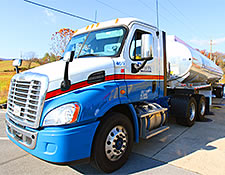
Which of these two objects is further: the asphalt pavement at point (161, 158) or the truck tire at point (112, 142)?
the asphalt pavement at point (161, 158)

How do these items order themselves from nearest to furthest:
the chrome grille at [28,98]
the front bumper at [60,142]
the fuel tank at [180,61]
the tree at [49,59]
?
the front bumper at [60,142], the chrome grille at [28,98], the tree at [49,59], the fuel tank at [180,61]

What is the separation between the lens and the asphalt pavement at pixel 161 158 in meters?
3.27

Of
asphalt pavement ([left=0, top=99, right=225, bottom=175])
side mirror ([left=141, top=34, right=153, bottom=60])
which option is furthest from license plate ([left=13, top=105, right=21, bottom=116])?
side mirror ([left=141, top=34, right=153, bottom=60])

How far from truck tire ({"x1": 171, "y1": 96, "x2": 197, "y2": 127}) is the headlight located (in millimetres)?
4541

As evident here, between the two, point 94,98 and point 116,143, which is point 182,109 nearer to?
point 116,143

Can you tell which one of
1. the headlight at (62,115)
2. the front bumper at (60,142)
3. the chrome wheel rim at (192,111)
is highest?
the headlight at (62,115)

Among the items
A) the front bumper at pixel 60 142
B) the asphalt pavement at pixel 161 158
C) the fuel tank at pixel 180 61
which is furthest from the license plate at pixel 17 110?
the fuel tank at pixel 180 61

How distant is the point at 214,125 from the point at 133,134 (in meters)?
4.37

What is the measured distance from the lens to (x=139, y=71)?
384 centimetres

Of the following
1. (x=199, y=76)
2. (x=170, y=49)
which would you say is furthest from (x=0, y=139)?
(x=199, y=76)

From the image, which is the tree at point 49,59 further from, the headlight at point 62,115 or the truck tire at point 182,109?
the truck tire at point 182,109

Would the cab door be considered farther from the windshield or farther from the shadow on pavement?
the shadow on pavement

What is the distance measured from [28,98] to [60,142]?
2.84 ft

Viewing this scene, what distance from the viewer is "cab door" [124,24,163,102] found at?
358cm
